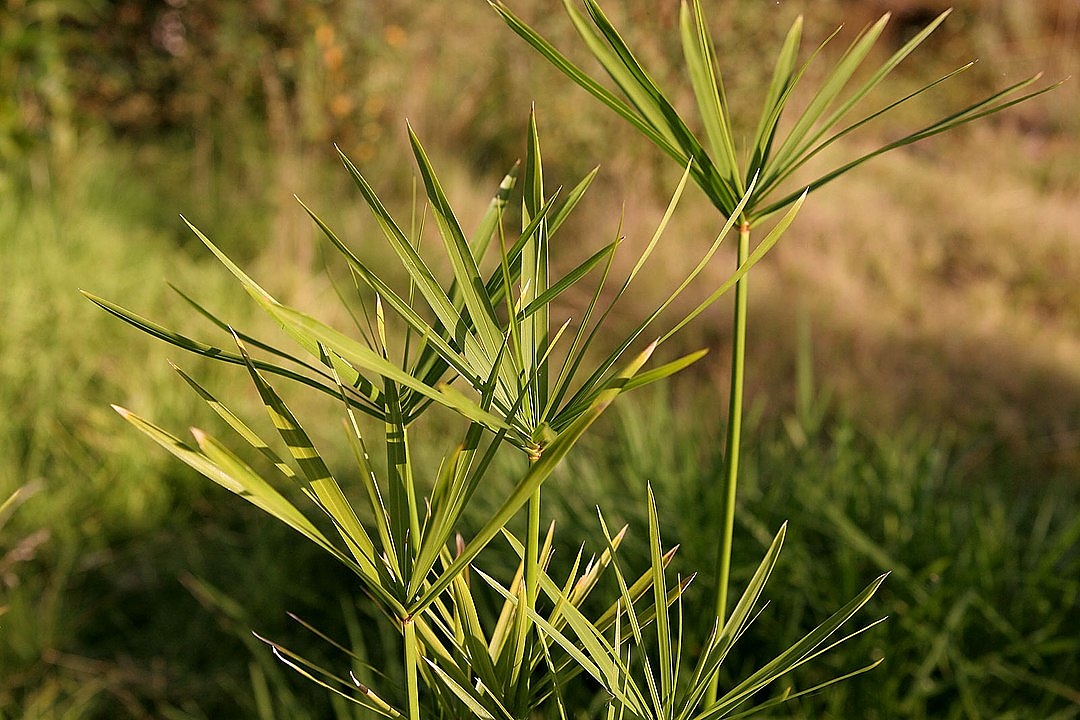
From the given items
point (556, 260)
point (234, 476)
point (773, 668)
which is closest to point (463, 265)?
point (234, 476)

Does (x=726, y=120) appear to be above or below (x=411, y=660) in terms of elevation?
above

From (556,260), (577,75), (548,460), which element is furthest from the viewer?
(556,260)

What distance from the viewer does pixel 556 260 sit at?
3.96 meters

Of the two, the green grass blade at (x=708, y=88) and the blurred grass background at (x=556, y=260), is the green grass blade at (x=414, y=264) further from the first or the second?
the blurred grass background at (x=556, y=260)

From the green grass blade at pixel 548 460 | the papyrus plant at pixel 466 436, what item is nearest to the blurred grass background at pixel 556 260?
the papyrus plant at pixel 466 436

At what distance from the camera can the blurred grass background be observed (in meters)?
1.55

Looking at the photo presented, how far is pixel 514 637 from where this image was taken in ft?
1.73

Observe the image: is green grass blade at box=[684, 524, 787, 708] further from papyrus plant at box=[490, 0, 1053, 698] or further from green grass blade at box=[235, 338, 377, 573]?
green grass blade at box=[235, 338, 377, 573]

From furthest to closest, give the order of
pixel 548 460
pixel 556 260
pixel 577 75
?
pixel 556 260, pixel 577 75, pixel 548 460

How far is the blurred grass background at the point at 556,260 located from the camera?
1555 millimetres

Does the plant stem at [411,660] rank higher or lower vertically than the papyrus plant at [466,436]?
lower

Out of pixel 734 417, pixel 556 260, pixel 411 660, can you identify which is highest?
pixel 734 417

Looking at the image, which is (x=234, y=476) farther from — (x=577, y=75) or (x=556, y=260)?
(x=556, y=260)

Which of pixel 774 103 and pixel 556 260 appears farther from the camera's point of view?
pixel 556 260
